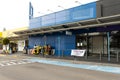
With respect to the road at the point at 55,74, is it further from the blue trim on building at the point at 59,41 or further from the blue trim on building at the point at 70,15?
the blue trim on building at the point at 59,41

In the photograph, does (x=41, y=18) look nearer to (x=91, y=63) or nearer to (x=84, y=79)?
(x=91, y=63)

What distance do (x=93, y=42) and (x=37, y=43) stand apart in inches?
489

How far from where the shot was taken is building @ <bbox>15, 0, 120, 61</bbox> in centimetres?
2227

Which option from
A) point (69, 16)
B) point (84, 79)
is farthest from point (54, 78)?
point (69, 16)

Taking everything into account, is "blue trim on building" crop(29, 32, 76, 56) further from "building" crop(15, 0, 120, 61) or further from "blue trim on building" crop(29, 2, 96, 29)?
"blue trim on building" crop(29, 2, 96, 29)

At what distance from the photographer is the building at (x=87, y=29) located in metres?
22.3

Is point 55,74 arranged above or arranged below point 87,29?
below

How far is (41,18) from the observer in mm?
34344

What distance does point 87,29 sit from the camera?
84.6 ft

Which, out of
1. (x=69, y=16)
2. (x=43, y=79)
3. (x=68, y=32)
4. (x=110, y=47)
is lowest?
(x=43, y=79)

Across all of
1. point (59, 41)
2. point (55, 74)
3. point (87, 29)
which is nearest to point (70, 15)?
point (87, 29)

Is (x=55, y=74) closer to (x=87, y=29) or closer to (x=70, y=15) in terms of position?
(x=87, y=29)

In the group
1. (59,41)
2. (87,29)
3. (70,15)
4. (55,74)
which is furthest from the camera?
(59,41)

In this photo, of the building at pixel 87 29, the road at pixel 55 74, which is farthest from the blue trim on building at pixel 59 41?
the road at pixel 55 74
